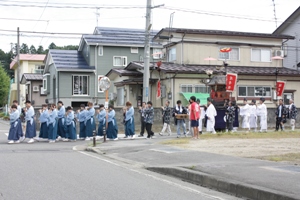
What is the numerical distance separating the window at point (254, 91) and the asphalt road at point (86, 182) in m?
22.3

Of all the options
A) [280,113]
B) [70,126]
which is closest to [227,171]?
[70,126]

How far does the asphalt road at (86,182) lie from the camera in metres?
9.25

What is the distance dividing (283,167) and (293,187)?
2.83 meters

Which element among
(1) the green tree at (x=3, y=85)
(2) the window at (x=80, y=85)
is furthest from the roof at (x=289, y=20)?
(1) the green tree at (x=3, y=85)

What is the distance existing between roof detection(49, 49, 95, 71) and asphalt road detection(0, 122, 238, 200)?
35.5 metres

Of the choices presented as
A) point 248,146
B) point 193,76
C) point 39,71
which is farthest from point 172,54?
point 39,71

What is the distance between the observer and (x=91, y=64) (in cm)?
5072

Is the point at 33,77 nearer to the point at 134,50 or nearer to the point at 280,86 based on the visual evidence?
the point at 134,50

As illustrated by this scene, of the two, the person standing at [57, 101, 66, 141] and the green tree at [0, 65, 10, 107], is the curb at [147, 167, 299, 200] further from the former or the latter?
the green tree at [0, 65, 10, 107]

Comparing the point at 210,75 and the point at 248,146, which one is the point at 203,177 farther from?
the point at 210,75

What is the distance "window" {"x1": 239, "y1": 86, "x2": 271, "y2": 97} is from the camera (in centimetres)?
3566

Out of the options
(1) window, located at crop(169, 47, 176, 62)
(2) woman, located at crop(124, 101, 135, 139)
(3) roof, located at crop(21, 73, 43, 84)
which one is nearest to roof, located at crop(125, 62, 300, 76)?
(1) window, located at crop(169, 47, 176, 62)

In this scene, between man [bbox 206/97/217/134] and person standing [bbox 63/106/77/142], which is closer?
man [bbox 206/97/217/134]

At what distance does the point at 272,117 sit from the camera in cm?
3141
